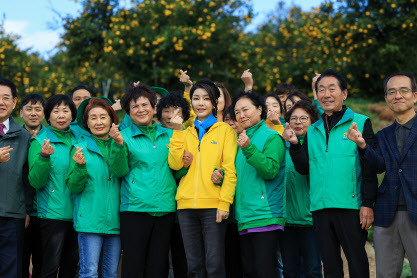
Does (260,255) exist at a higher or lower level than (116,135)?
lower

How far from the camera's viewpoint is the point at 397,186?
12.2 feet

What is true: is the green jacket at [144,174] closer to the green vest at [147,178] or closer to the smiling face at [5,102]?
the green vest at [147,178]

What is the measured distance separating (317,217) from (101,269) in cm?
210

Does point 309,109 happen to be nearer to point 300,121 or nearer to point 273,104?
point 300,121

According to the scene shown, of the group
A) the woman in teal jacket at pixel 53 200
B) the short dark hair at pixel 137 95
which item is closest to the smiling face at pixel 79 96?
the woman in teal jacket at pixel 53 200

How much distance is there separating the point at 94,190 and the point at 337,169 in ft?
7.35

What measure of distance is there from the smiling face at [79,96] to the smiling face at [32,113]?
29.2 inches

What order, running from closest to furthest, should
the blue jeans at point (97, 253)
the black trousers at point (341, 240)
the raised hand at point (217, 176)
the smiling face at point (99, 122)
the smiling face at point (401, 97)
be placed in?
1. the black trousers at point (341, 240)
2. the smiling face at point (401, 97)
3. the raised hand at point (217, 176)
4. the blue jeans at point (97, 253)
5. the smiling face at point (99, 122)

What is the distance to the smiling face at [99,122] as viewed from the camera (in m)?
4.52

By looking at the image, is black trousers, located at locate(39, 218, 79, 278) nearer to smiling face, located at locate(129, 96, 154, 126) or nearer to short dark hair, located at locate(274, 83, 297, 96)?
smiling face, located at locate(129, 96, 154, 126)

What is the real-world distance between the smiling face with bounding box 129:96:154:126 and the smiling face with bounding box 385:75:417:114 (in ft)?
7.41

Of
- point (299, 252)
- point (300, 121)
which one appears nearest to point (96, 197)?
point (299, 252)

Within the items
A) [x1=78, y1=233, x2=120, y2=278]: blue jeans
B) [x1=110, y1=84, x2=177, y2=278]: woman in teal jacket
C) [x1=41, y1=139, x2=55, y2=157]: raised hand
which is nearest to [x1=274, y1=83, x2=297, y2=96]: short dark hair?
[x1=110, y1=84, x2=177, y2=278]: woman in teal jacket

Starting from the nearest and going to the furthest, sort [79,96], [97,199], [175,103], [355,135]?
[355,135]
[97,199]
[175,103]
[79,96]
